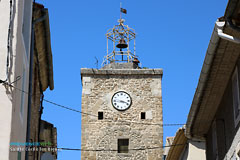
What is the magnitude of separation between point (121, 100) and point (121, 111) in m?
0.56

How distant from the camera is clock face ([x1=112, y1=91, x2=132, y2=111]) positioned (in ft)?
101

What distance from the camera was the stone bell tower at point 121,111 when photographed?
30.2m

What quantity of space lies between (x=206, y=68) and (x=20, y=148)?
12.4 ft

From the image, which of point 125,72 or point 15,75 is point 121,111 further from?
point 15,75

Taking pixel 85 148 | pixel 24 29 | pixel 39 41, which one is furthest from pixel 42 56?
pixel 85 148

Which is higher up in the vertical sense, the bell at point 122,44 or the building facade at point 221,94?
the bell at point 122,44

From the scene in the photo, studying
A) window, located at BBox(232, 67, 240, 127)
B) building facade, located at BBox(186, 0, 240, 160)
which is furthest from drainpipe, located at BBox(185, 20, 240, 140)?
window, located at BBox(232, 67, 240, 127)

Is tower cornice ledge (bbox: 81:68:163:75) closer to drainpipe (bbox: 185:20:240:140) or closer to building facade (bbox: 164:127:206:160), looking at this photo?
building facade (bbox: 164:127:206:160)

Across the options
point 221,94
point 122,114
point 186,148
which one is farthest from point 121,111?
point 221,94

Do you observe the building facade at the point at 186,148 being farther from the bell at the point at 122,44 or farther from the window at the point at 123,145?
the bell at the point at 122,44

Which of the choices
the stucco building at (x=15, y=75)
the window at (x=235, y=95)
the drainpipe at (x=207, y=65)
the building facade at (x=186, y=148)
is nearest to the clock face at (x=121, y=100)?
the building facade at (x=186, y=148)

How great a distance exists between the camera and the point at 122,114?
Result: 3064 centimetres

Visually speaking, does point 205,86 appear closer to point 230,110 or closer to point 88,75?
point 230,110

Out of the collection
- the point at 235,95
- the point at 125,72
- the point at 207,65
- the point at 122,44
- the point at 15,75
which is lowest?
the point at 235,95
